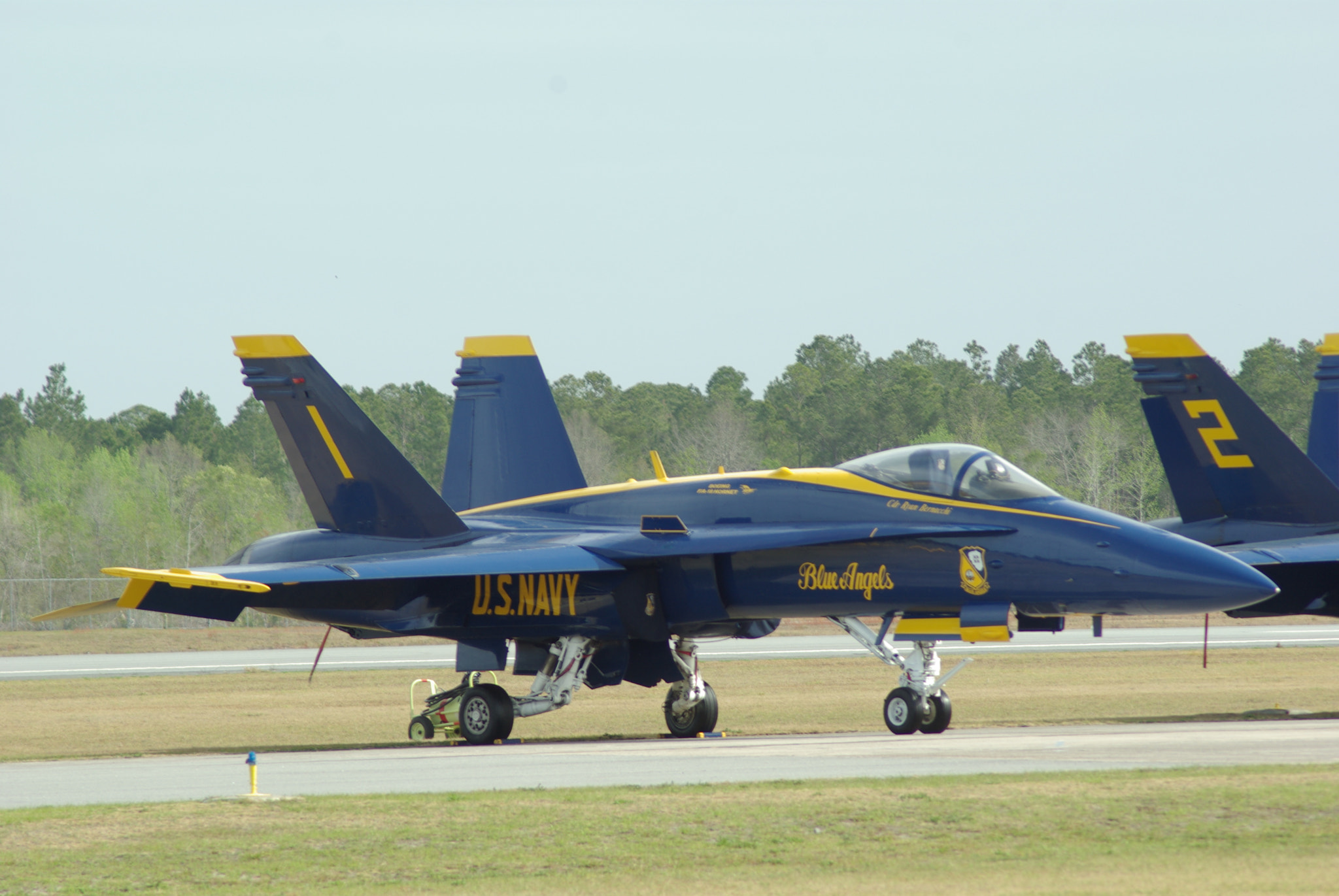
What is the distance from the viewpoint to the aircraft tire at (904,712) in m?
17.0

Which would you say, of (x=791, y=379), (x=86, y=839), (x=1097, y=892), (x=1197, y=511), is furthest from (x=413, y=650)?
(x=791, y=379)

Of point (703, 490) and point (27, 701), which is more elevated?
point (703, 490)

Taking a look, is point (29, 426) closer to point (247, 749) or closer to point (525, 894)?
point (247, 749)

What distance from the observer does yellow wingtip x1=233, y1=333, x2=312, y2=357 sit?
2070 centimetres

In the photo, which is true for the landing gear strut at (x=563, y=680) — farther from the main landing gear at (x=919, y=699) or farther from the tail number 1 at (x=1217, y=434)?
the tail number 1 at (x=1217, y=434)

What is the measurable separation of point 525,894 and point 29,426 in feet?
435

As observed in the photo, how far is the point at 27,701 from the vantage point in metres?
29.7

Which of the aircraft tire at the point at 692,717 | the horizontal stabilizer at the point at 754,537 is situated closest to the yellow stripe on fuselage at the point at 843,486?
the horizontal stabilizer at the point at 754,537

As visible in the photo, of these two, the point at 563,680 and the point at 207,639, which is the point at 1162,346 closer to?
the point at 563,680

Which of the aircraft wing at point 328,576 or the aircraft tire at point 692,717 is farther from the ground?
the aircraft wing at point 328,576

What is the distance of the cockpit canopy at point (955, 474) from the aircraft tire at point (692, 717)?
382 centimetres

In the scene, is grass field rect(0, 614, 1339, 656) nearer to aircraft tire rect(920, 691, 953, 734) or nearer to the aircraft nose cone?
aircraft tire rect(920, 691, 953, 734)

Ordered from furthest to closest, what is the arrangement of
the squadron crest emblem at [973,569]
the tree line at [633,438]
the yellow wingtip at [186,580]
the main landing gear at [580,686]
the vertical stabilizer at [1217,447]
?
the tree line at [633,438], the vertical stabilizer at [1217,447], the main landing gear at [580,686], the squadron crest emblem at [973,569], the yellow wingtip at [186,580]

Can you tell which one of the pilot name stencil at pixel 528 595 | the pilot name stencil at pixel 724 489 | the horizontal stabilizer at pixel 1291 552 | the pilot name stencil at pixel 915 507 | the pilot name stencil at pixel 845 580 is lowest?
the pilot name stencil at pixel 528 595
